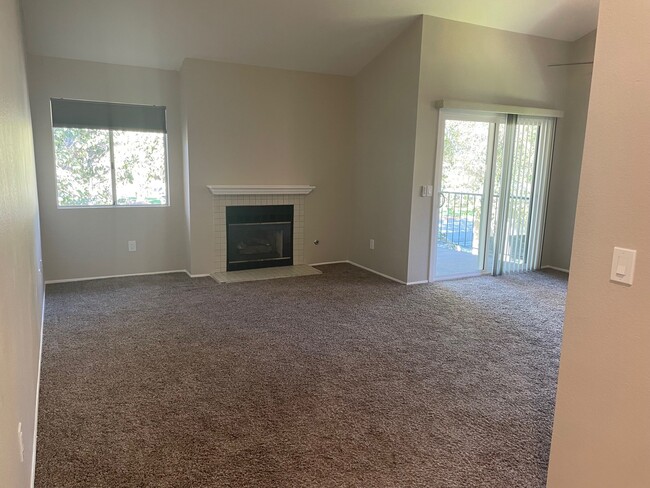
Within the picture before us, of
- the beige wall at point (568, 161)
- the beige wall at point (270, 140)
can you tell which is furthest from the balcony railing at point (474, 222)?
the beige wall at point (270, 140)

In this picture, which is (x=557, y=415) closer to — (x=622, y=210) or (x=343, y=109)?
(x=622, y=210)

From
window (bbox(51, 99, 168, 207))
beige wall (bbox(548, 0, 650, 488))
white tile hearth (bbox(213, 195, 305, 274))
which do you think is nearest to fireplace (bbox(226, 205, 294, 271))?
white tile hearth (bbox(213, 195, 305, 274))

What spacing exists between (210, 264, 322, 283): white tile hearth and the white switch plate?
420 centimetres

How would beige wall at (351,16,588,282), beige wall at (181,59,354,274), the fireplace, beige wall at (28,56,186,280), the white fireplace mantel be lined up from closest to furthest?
beige wall at (28,56,186,280) → beige wall at (351,16,588,282) → beige wall at (181,59,354,274) → the white fireplace mantel → the fireplace

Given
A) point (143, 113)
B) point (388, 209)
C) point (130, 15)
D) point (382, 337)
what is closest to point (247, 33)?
point (130, 15)

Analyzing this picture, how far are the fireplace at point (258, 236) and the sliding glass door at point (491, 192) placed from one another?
195 cm

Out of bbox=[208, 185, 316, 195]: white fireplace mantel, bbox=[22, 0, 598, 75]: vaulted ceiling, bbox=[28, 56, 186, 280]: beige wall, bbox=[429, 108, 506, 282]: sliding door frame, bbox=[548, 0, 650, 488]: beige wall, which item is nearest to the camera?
bbox=[548, 0, 650, 488]: beige wall

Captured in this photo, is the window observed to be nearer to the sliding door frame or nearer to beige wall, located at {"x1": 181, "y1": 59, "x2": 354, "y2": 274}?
beige wall, located at {"x1": 181, "y1": 59, "x2": 354, "y2": 274}

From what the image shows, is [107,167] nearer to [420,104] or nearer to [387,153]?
[387,153]

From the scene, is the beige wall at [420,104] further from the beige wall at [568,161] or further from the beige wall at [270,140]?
the beige wall at [270,140]

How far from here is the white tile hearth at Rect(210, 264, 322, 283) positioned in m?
5.25

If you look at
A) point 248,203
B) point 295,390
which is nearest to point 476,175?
point 248,203

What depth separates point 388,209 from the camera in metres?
5.38

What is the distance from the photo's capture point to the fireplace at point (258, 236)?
5.57m
